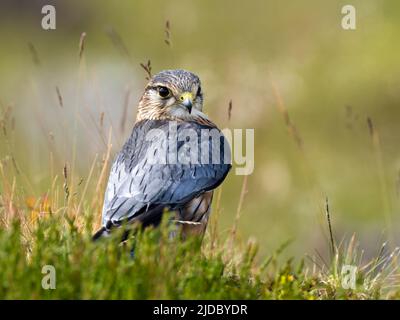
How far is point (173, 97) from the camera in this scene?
Answer: 27.2 ft

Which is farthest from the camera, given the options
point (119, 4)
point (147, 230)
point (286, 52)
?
point (119, 4)

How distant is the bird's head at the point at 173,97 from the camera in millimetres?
8125

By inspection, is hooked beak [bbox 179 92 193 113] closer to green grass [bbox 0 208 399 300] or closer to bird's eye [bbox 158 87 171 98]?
bird's eye [bbox 158 87 171 98]

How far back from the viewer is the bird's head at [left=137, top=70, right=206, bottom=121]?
320 inches

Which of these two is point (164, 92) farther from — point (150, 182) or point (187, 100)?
point (150, 182)

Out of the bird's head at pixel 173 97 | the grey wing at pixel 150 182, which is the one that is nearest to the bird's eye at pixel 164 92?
the bird's head at pixel 173 97

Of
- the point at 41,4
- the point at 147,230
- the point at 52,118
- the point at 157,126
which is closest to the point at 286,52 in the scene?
the point at 52,118

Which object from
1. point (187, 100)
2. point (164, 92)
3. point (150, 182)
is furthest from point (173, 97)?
point (150, 182)

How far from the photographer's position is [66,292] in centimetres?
534

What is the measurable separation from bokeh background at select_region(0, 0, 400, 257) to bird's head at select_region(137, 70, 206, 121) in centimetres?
432

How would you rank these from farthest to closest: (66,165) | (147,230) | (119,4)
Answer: (119,4) → (66,165) → (147,230)

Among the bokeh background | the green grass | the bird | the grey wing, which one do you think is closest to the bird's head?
the bird
